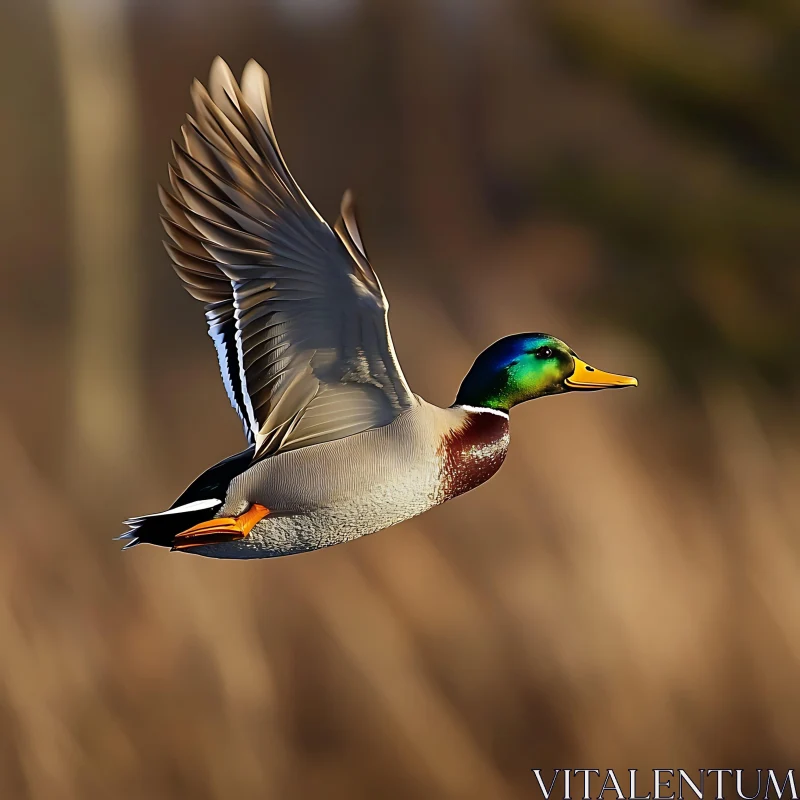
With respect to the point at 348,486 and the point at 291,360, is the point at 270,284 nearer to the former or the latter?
the point at 291,360

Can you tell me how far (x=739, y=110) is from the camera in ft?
13.3

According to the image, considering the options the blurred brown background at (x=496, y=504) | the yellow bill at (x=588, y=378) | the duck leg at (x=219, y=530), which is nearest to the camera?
the duck leg at (x=219, y=530)

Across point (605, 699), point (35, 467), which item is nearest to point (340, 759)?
point (605, 699)

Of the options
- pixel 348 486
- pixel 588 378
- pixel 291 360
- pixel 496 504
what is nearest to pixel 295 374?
pixel 291 360

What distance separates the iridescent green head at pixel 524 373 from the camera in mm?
1101

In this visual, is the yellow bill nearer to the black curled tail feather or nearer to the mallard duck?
the mallard duck

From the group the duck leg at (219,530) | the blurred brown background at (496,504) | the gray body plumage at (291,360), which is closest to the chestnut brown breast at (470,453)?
the gray body plumage at (291,360)

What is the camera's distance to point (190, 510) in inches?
40.9

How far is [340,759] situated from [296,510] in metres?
2.62

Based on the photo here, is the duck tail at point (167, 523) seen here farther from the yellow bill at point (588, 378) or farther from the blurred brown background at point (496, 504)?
the blurred brown background at point (496, 504)

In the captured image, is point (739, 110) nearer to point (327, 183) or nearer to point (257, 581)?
point (257, 581)

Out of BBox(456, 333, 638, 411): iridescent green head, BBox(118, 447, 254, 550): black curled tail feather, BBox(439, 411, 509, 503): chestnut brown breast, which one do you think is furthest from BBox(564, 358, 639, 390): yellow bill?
BBox(118, 447, 254, 550): black curled tail feather

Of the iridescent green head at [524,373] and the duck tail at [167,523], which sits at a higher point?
the iridescent green head at [524,373]

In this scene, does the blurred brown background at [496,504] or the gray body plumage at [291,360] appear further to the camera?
the blurred brown background at [496,504]
